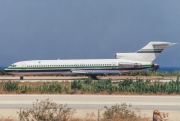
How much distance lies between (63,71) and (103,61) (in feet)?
20.3

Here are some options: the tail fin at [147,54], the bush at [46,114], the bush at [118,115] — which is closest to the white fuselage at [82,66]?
the tail fin at [147,54]

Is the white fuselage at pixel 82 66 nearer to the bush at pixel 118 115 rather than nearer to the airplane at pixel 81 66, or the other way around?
the airplane at pixel 81 66

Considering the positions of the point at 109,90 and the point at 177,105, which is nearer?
the point at 177,105

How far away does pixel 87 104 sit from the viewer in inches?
1202

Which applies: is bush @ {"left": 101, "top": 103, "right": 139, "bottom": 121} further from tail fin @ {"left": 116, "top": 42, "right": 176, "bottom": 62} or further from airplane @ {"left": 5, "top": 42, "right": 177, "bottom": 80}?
tail fin @ {"left": 116, "top": 42, "right": 176, "bottom": 62}

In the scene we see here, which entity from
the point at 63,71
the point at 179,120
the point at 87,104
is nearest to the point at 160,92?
the point at 87,104

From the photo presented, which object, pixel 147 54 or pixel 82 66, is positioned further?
pixel 147 54

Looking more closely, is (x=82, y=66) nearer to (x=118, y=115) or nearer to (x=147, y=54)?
(x=147, y=54)

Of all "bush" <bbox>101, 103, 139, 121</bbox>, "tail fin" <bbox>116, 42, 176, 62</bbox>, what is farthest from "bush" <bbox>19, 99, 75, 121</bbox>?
"tail fin" <bbox>116, 42, 176, 62</bbox>

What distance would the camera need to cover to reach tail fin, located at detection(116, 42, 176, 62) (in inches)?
2625

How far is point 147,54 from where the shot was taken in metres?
67.0

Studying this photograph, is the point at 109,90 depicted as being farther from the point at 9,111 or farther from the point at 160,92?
the point at 9,111

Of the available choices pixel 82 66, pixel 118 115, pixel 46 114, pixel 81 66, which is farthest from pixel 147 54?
pixel 46 114

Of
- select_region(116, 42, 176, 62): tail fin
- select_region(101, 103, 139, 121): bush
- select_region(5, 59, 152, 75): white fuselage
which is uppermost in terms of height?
select_region(116, 42, 176, 62): tail fin
